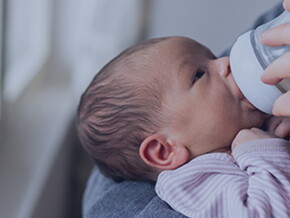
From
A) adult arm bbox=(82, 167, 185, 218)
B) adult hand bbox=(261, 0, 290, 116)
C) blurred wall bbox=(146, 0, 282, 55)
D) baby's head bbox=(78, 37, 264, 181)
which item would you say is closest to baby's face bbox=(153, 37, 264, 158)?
baby's head bbox=(78, 37, 264, 181)

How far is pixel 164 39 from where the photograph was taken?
1.13 m

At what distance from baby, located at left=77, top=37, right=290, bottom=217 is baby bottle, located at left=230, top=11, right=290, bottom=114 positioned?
0.06 m

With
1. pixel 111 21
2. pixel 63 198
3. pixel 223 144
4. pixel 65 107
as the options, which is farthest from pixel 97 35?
pixel 223 144

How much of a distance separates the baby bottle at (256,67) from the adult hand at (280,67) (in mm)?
73

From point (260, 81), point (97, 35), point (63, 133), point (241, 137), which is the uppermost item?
point (260, 81)

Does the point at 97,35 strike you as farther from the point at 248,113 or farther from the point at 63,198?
the point at 248,113

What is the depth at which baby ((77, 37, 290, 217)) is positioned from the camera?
3.05 ft

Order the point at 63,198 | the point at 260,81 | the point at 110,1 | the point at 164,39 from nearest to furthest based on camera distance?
1. the point at 260,81
2. the point at 164,39
3. the point at 63,198
4. the point at 110,1

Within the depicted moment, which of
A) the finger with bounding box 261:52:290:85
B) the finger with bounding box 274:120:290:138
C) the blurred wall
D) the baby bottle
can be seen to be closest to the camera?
the finger with bounding box 261:52:290:85

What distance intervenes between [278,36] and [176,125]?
28 centimetres

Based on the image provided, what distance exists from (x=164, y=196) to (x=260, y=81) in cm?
22

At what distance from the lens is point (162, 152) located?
1033 mm

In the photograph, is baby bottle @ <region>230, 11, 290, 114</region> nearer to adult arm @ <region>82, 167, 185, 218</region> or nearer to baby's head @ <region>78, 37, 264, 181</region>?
baby's head @ <region>78, 37, 264, 181</region>

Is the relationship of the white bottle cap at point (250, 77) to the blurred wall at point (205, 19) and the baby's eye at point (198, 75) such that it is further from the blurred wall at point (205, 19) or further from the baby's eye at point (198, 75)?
the blurred wall at point (205, 19)
